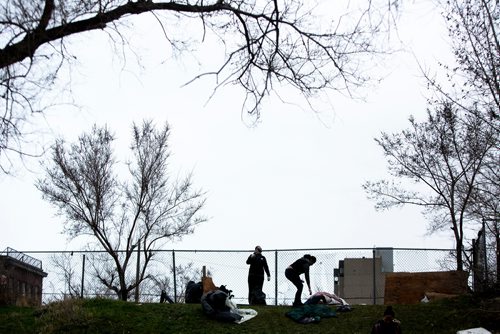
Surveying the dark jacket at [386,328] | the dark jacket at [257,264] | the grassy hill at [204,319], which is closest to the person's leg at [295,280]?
the grassy hill at [204,319]

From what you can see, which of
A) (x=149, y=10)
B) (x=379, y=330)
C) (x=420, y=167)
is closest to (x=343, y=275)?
(x=420, y=167)

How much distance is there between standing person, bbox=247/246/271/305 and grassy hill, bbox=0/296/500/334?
2029 mm

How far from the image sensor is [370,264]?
22.0 m

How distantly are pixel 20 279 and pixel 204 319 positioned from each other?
34.0 feet

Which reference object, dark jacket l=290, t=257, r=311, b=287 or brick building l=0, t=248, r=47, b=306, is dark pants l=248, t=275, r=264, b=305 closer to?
dark jacket l=290, t=257, r=311, b=287

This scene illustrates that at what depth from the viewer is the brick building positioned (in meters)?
Result: 20.0

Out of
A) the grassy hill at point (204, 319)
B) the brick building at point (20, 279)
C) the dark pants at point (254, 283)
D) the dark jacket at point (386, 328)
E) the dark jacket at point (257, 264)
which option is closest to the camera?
the dark jacket at point (386, 328)

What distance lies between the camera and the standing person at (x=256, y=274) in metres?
19.3

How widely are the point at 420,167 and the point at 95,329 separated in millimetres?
13230

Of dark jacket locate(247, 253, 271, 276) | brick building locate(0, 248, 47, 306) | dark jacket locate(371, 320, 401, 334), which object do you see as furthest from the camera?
brick building locate(0, 248, 47, 306)

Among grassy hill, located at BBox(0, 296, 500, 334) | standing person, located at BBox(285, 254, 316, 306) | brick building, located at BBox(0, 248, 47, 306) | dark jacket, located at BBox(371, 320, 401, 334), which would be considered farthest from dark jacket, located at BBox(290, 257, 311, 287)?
brick building, located at BBox(0, 248, 47, 306)

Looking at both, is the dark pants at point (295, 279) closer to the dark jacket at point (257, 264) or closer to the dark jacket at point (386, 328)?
the dark jacket at point (257, 264)

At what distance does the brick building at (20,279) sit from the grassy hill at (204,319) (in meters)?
2.70

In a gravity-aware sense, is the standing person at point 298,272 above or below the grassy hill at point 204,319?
above
